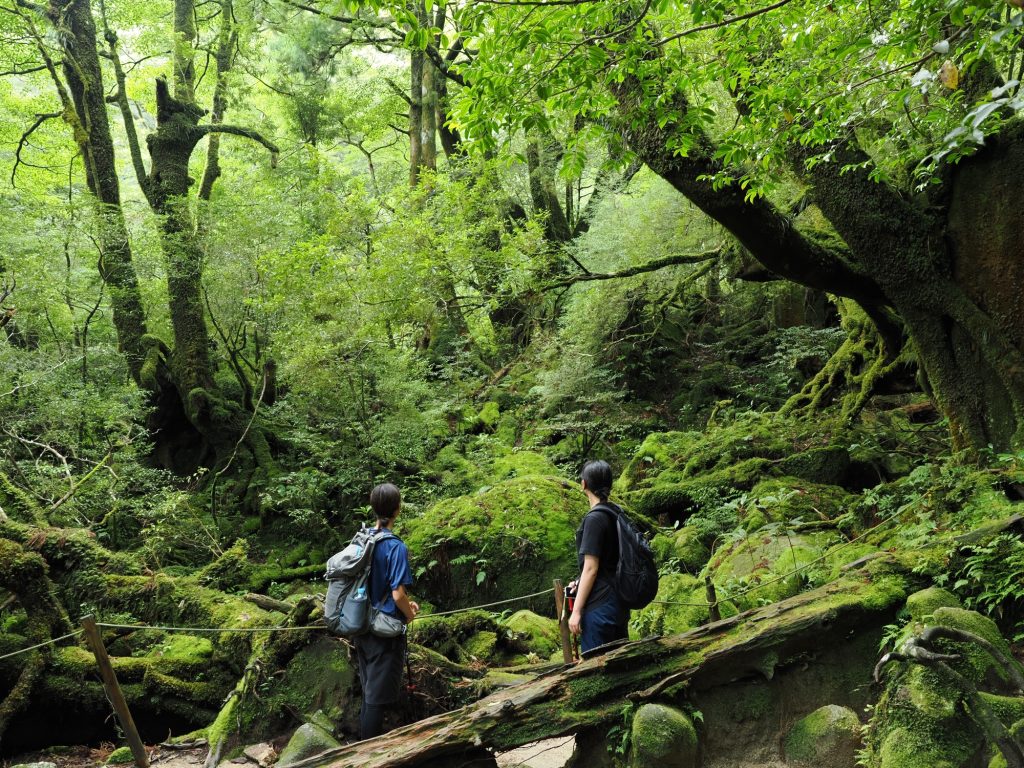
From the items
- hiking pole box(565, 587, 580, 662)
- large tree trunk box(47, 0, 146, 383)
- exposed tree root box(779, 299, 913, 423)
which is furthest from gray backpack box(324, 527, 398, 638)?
large tree trunk box(47, 0, 146, 383)

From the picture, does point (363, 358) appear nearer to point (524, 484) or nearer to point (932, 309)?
point (524, 484)

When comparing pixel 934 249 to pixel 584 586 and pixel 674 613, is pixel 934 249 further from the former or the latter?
pixel 584 586

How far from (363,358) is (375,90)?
13.3 meters

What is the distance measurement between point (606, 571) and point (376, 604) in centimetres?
150

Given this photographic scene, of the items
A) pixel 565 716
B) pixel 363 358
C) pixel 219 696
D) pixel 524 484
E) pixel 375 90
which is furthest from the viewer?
pixel 375 90

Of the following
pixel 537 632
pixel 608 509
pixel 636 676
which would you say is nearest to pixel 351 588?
pixel 608 509

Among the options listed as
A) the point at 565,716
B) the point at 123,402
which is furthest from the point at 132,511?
the point at 565,716

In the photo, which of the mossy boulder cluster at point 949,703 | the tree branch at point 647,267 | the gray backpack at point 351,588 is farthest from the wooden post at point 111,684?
the tree branch at point 647,267

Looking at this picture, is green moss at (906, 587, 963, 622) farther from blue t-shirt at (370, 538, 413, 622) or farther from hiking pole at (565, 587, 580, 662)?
blue t-shirt at (370, 538, 413, 622)

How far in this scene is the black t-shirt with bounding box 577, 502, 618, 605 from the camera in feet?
13.0

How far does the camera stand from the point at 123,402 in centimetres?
1219

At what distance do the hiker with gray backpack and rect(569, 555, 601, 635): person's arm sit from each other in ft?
3.47

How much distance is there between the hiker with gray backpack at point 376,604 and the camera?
14.0 ft

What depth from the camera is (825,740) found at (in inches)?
145
